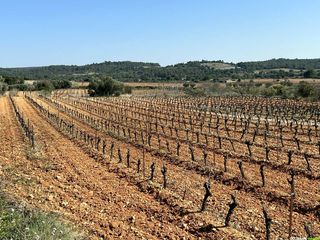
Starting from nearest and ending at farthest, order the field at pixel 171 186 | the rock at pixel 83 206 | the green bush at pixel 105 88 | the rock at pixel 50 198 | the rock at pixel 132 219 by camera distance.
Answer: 1. the field at pixel 171 186
2. the rock at pixel 132 219
3. the rock at pixel 83 206
4. the rock at pixel 50 198
5. the green bush at pixel 105 88

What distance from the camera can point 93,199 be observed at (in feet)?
45.9

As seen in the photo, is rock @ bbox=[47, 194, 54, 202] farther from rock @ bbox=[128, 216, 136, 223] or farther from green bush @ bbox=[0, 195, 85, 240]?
green bush @ bbox=[0, 195, 85, 240]

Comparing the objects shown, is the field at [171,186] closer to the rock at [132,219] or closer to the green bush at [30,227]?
the rock at [132,219]

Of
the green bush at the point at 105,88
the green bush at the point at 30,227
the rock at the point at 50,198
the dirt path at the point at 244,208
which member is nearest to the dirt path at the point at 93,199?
the rock at the point at 50,198

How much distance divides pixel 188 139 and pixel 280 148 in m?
6.12

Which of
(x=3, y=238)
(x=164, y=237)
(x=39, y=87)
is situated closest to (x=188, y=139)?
(x=164, y=237)

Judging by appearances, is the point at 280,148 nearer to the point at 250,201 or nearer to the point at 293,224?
the point at 250,201

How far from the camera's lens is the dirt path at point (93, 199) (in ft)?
36.5

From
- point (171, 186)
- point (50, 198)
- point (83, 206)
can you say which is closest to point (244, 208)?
point (171, 186)

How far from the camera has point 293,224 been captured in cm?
1220

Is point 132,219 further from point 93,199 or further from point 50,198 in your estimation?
point 50,198

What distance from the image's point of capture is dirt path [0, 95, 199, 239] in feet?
36.5

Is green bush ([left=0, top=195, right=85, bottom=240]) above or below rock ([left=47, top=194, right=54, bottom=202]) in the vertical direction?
above

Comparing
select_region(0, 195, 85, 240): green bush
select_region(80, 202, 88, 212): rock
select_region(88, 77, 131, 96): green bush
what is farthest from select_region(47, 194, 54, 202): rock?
select_region(88, 77, 131, 96): green bush
